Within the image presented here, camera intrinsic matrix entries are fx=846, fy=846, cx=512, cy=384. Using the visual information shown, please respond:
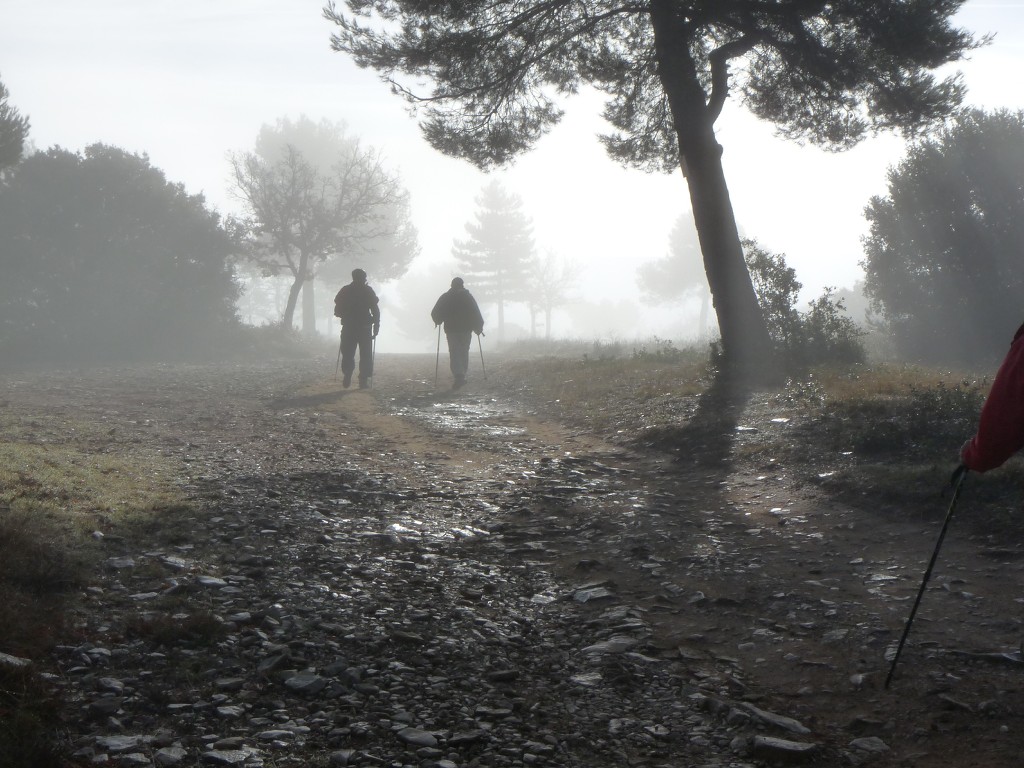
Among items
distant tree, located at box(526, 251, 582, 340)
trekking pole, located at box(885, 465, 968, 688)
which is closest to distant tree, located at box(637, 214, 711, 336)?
distant tree, located at box(526, 251, 582, 340)

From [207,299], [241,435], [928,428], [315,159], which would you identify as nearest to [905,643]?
[928,428]

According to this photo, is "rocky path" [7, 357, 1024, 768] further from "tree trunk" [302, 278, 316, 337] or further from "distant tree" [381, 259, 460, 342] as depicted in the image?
"distant tree" [381, 259, 460, 342]

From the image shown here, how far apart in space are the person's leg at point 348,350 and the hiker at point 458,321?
6.17ft

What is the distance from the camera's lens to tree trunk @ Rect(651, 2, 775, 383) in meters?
14.0

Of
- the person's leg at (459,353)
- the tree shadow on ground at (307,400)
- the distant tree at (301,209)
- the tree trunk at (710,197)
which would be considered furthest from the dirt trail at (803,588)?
the distant tree at (301,209)

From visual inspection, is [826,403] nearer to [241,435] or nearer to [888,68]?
[888,68]

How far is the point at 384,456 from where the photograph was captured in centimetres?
1020

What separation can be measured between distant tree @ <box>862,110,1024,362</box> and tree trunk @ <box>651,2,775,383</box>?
51.2 ft

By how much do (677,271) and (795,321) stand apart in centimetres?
6301

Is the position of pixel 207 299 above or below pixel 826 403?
above

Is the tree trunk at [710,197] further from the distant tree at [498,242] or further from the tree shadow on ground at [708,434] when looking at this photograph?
the distant tree at [498,242]

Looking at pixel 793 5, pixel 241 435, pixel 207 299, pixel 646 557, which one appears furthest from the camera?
pixel 207 299

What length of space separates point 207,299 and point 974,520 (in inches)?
1272

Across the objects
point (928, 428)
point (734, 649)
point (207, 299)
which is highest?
point (207, 299)
